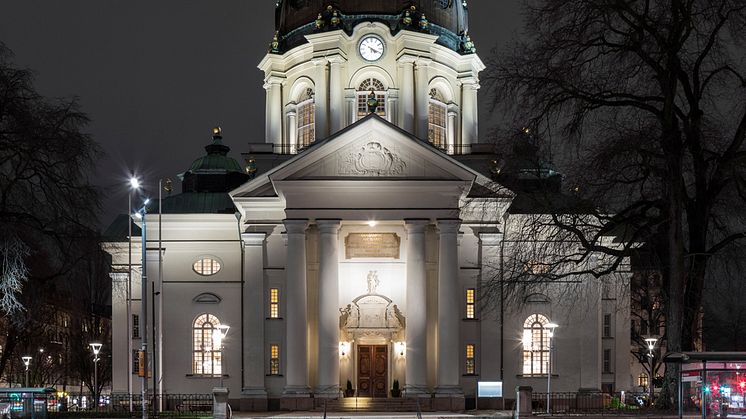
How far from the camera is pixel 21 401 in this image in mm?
33062

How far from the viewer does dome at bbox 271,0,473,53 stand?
59.5 metres

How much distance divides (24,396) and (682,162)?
22.6m

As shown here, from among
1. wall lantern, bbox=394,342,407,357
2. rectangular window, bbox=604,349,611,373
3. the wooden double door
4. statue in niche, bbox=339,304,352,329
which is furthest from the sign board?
rectangular window, bbox=604,349,611,373

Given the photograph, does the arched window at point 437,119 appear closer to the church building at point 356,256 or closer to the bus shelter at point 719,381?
the church building at point 356,256

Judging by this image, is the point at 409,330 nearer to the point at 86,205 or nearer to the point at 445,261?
the point at 445,261

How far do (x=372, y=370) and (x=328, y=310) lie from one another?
608 cm

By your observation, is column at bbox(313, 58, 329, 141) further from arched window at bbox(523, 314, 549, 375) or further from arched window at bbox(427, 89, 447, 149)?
arched window at bbox(523, 314, 549, 375)

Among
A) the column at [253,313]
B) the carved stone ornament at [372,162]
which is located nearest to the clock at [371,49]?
the carved stone ornament at [372,162]

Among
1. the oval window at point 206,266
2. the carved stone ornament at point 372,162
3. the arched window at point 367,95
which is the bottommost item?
the oval window at point 206,266

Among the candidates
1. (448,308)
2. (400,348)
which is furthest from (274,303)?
(448,308)

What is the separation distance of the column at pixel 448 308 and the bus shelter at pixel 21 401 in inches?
811

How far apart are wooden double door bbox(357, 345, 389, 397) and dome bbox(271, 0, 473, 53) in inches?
724

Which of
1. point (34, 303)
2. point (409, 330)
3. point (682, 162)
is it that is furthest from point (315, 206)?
point (682, 162)

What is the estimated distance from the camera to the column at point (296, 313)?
48.8 metres
